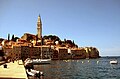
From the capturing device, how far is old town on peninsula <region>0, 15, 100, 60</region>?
390ft

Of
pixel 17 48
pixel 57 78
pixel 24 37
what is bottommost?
pixel 57 78

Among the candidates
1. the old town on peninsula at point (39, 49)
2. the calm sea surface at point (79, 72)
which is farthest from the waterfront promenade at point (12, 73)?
the old town on peninsula at point (39, 49)

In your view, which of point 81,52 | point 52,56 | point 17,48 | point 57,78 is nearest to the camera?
point 57,78

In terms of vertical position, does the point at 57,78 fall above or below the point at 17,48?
below

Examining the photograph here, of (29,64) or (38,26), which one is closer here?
(29,64)

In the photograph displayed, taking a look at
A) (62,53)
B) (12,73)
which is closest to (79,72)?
(12,73)

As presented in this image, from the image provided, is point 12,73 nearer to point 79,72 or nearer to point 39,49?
point 79,72

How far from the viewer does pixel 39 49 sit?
130 meters

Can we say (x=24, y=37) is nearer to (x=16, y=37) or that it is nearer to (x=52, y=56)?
(x=16, y=37)

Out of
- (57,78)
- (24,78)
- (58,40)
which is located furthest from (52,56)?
(24,78)

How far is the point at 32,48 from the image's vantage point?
12681 centimetres

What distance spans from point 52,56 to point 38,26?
20.1 metres

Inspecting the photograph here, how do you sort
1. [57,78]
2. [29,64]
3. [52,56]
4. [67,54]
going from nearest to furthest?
[57,78] < [29,64] < [52,56] < [67,54]

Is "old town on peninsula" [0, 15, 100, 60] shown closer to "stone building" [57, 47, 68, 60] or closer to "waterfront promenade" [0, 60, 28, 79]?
"stone building" [57, 47, 68, 60]
